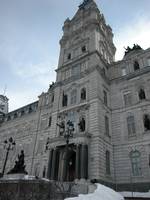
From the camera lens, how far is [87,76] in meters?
31.8

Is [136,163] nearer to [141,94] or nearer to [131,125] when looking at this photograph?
[131,125]

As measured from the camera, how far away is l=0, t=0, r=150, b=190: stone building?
24.4 meters

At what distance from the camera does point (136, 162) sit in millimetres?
24625

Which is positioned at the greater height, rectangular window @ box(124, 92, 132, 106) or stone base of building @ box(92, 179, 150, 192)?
rectangular window @ box(124, 92, 132, 106)

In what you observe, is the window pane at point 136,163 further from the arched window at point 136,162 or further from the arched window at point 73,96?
the arched window at point 73,96

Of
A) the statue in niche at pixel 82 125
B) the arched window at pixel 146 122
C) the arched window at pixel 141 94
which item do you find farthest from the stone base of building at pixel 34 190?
the arched window at pixel 141 94

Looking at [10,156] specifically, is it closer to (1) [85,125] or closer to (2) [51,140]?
(2) [51,140]

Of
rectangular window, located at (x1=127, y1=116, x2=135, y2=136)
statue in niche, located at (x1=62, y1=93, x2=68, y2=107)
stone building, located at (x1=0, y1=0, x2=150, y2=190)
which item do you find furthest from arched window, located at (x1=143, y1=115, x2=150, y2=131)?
statue in niche, located at (x1=62, y1=93, x2=68, y2=107)

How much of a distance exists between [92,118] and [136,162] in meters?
7.74

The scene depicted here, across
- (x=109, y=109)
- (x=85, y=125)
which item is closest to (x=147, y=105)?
(x=109, y=109)

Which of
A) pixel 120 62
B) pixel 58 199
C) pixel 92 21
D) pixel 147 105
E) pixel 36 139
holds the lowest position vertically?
pixel 58 199

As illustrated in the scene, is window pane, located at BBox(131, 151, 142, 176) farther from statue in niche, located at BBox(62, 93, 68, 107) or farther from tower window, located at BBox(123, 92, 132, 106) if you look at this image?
statue in niche, located at BBox(62, 93, 68, 107)

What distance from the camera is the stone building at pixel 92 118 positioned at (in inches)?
960

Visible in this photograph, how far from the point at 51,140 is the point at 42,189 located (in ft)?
40.3
